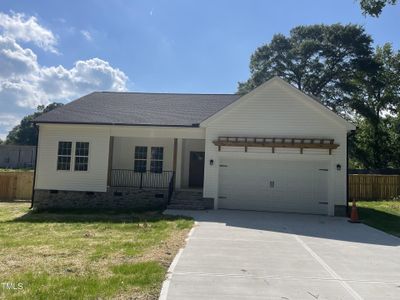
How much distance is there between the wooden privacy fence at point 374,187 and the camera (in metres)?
23.0

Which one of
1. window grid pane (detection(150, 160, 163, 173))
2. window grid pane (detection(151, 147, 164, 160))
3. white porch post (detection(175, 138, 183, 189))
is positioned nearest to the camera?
white porch post (detection(175, 138, 183, 189))

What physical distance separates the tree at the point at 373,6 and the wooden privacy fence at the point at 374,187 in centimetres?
1353

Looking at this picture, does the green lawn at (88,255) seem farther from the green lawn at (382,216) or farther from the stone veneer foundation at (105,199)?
the green lawn at (382,216)

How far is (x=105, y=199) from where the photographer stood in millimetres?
17234

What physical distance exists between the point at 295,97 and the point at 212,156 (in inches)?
179

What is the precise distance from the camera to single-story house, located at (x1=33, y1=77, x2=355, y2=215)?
52.7 ft

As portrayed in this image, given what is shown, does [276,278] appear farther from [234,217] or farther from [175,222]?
[234,217]

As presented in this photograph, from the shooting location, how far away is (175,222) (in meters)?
12.3

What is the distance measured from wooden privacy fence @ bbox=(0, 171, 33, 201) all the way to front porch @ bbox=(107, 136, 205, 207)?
628cm

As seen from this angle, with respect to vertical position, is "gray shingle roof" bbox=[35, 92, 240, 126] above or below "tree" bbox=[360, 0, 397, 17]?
below

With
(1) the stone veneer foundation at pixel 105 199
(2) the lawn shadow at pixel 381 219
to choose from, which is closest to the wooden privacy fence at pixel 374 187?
(2) the lawn shadow at pixel 381 219

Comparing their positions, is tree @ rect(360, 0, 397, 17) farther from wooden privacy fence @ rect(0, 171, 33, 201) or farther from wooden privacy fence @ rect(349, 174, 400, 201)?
wooden privacy fence @ rect(0, 171, 33, 201)

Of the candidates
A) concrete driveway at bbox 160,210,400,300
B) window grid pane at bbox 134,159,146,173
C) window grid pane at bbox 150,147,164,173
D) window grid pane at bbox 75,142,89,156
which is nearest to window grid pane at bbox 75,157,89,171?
window grid pane at bbox 75,142,89,156

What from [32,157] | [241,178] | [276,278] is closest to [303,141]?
[241,178]
